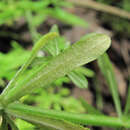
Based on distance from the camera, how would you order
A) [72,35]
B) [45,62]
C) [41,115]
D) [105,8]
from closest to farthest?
[41,115]
[45,62]
[105,8]
[72,35]

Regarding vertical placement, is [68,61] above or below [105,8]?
above

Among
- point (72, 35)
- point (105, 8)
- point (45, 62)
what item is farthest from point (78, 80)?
point (72, 35)

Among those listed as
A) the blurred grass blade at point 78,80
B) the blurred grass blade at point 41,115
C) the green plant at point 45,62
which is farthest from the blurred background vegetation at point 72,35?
the blurred grass blade at point 41,115

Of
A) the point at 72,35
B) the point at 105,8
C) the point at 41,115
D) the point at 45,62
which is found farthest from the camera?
the point at 72,35

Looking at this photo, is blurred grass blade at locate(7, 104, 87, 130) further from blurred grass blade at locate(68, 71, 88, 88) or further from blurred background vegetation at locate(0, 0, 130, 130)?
blurred background vegetation at locate(0, 0, 130, 130)

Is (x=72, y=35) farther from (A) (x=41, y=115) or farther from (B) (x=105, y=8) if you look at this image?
(A) (x=41, y=115)

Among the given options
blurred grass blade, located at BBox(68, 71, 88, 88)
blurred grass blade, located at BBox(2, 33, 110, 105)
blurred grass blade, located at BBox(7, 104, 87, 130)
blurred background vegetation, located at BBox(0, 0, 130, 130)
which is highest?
blurred grass blade, located at BBox(2, 33, 110, 105)

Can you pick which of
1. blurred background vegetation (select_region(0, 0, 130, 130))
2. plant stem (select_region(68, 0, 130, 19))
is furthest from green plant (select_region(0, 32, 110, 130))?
plant stem (select_region(68, 0, 130, 19))
